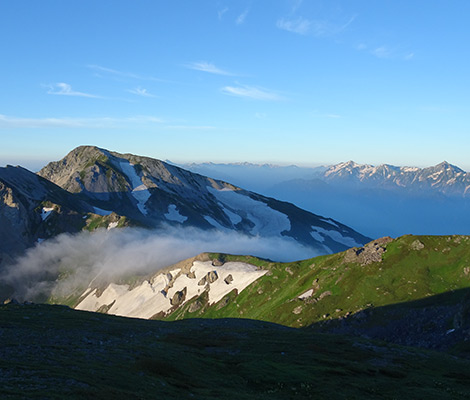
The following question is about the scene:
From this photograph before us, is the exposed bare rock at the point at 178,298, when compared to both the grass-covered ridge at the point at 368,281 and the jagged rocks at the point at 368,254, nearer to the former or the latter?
the grass-covered ridge at the point at 368,281

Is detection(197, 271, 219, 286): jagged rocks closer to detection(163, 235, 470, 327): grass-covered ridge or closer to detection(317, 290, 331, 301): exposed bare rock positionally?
detection(163, 235, 470, 327): grass-covered ridge

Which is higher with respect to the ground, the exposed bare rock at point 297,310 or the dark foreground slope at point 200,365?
the dark foreground slope at point 200,365

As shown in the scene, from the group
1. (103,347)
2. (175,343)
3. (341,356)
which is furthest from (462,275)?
(103,347)

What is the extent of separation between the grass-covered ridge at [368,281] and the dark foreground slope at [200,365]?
4855 centimetres

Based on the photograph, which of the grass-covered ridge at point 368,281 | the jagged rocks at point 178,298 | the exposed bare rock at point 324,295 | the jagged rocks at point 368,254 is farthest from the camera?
the jagged rocks at point 178,298

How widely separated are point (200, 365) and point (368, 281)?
310 feet

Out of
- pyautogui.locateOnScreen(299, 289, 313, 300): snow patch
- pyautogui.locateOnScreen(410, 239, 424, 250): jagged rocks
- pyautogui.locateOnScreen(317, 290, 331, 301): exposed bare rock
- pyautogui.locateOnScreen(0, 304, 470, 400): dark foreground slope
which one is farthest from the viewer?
pyautogui.locateOnScreen(299, 289, 313, 300): snow patch

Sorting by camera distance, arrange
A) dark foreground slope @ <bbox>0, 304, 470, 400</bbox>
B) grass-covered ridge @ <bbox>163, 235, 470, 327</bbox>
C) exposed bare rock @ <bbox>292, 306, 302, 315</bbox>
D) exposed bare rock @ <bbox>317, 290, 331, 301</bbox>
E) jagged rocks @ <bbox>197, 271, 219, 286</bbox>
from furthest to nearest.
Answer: jagged rocks @ <bbox>197, 271, 219, 286</bbox> < exposed bare rock @ <bbox>317, 290, 331, 301</bbox> < exposed bare rock @ <bbox>292, 306, 302, 315</bbox> < grass-covered ridge @ <bbox>163, 235, 470, 327</bbox> < dark foreground slope @ <bbox>0, 304, 470, 400</bbox>

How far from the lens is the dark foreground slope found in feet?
115

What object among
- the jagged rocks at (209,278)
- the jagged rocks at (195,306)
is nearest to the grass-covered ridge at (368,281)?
the jagged rocks at (195,306)

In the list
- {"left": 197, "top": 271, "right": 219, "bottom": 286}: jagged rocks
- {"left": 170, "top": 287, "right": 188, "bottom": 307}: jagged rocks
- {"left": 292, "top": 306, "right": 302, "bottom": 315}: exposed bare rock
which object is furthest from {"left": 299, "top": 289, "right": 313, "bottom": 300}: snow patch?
{"left": 170, "top": 287, "right": 188, "bottom": 307}: jagged rocks

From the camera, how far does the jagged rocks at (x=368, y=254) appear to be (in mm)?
141500

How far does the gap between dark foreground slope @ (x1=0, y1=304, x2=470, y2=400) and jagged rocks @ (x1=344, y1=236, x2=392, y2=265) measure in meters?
65.8

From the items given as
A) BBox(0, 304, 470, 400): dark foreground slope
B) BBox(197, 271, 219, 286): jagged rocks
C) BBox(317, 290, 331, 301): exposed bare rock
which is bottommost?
BBox(197, 271, 219, 286): jagged rocks
